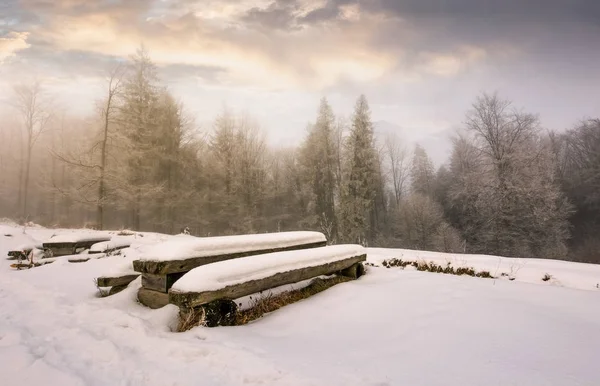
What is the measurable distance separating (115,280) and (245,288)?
259 centimetres

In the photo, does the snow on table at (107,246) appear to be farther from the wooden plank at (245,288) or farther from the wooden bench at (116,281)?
the wooden plank at (245,288)

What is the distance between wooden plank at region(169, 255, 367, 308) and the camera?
3322 millimetres

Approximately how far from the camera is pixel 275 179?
35562mm

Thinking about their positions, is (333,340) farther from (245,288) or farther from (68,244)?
(68,244)

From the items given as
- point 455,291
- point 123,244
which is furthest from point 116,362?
point 123,244

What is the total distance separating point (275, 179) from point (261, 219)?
328 inches

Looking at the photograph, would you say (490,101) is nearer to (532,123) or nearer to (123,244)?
(532,123)

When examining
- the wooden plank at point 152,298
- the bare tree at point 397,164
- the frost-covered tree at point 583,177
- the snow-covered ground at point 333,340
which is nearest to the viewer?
the snow-covered ground at point 333,340

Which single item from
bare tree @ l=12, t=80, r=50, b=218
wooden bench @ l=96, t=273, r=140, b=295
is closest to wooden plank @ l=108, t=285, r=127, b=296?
wooden bench @ l=96, t=273, r=140, b=295

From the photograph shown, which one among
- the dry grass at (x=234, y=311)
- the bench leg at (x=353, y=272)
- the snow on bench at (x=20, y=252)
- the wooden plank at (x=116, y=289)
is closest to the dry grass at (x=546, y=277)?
the bench leg at (x=353, y=272)

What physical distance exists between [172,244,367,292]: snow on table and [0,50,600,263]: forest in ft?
31.1

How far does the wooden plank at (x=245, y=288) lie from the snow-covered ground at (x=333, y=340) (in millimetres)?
337

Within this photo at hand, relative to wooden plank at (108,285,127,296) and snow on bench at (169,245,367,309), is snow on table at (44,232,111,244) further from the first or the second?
snow on bench at (169,245,367,309)

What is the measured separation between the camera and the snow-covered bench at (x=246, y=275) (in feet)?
11.0
